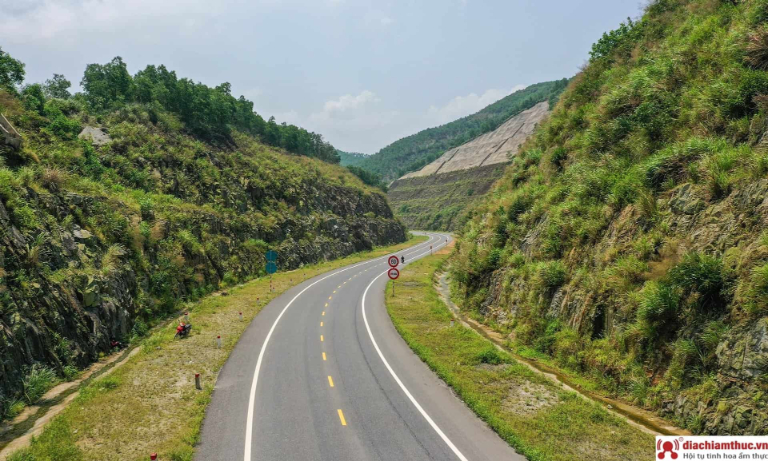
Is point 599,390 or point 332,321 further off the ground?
point 332,321

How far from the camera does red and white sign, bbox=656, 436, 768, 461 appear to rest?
7816mm

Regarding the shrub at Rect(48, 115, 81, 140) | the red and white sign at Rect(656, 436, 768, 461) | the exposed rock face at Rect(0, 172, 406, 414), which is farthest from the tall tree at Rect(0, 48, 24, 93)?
the red and white sign at Rect(656, 436, 768, 461)

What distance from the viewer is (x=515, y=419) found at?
35.0 feet

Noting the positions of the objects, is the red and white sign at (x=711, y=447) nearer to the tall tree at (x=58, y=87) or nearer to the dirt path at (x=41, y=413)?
the dirt path at (x=41, y=413)

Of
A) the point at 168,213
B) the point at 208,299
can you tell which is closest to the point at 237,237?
the point at 168,213

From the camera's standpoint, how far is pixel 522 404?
11758 millimetres

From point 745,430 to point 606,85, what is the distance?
22.5m

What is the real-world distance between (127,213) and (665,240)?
30.5 metres

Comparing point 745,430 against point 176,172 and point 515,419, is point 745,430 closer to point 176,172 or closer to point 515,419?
point 515,419

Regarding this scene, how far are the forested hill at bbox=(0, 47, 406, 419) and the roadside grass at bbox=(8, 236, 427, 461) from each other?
88.0 inches

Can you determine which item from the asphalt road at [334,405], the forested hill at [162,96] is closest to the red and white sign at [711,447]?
the asphalt road at [334,405]

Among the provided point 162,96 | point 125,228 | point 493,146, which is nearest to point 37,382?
point 125,228

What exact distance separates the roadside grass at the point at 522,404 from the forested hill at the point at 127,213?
1429 centimetres

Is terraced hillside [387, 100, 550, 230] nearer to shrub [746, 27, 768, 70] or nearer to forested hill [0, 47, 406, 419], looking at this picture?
forested hill [0, 47, 406, 419]
